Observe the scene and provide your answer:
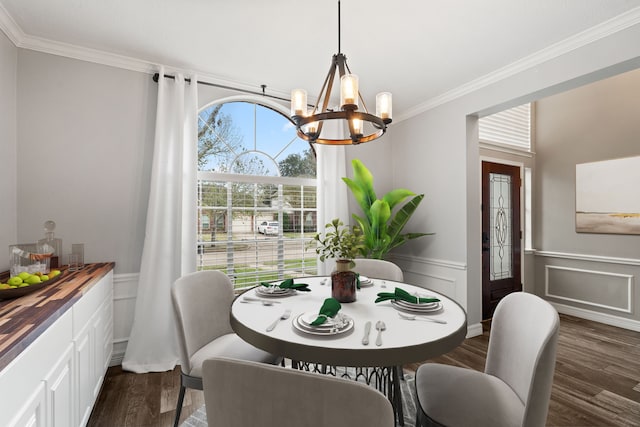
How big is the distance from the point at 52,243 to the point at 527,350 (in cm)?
302

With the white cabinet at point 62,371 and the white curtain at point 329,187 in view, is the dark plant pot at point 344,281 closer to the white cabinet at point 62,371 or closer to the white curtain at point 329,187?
the white cabinet at point 62,371

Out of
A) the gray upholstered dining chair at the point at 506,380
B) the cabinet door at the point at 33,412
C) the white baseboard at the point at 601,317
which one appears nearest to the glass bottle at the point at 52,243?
the cabinet door at the point at 33,412

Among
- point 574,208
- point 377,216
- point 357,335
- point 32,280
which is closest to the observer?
point 357,335

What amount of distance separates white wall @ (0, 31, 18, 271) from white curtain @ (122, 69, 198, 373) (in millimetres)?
862

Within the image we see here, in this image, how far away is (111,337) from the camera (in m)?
2.45

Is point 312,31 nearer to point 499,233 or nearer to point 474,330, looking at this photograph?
point 474,330

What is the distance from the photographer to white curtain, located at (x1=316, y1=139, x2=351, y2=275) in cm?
346

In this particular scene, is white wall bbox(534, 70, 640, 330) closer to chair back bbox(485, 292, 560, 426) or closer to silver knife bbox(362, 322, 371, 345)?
chair back bbox(485, 292, 560, 426)

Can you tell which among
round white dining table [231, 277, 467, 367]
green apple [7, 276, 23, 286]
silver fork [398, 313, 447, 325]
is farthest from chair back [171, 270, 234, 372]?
silver fork [398, 313, 447, 325]

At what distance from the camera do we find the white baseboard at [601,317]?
135 inches

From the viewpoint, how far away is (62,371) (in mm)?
1339

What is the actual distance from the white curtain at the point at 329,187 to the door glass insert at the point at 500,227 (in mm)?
1991

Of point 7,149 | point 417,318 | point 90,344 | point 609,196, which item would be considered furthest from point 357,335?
point 609,196

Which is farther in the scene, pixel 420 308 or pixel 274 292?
pixel 274 292
